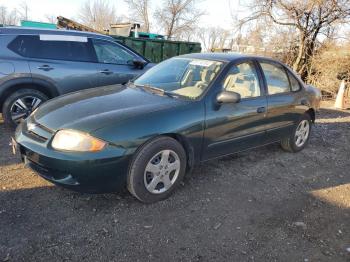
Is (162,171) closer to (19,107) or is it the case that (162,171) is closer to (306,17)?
(19,107)

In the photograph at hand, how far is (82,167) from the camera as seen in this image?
304 cm

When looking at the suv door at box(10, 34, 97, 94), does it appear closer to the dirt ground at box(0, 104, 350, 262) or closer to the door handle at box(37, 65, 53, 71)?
the door handle at box(37, 65, 53, 71)

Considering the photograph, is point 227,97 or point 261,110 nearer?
point 227,97

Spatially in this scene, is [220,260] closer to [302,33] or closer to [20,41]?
[20,41]

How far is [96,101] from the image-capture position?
3779 millimetres

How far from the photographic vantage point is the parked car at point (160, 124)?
10.2ft

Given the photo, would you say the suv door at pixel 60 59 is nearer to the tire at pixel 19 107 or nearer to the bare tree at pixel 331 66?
the tire at pixel 19 107

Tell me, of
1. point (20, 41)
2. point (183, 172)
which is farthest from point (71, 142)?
point (20, 41)

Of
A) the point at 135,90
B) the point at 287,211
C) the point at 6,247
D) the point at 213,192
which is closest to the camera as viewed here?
the point at 6,247

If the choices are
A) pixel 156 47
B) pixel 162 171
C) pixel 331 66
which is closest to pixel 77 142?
pixel 162 171

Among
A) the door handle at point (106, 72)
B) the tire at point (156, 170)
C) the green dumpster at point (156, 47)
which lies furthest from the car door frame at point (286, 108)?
the green dumpster at point (156, 47)

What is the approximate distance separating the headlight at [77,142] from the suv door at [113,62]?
320cm

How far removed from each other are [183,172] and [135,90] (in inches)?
48.8

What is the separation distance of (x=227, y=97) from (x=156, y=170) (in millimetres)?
1172
